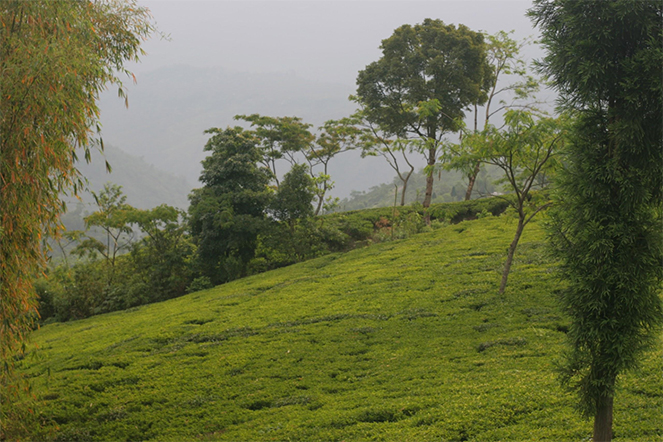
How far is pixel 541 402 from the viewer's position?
605 cm

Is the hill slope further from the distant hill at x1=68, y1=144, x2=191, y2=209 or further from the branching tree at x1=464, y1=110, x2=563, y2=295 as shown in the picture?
the branching tree at x1=464, y1=110, x2=563, y2=295

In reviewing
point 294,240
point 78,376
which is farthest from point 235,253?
point 78,376

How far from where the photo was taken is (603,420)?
15.0 ft

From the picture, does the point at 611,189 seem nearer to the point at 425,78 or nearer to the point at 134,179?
the point at 425,78

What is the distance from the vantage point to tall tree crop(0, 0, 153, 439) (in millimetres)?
A: 5684

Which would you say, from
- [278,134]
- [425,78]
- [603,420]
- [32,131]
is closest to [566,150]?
[603,420]

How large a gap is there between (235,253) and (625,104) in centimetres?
2005

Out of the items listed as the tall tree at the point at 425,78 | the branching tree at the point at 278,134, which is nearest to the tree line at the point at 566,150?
the tall tree at the point at 425,78

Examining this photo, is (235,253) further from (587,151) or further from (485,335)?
(587,151)

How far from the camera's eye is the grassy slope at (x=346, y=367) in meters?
6.08

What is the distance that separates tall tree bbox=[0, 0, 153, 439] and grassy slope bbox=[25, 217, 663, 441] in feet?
8.25

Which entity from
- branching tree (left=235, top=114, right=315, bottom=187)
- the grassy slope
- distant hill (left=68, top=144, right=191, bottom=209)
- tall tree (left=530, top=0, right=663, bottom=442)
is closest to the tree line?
tall tree (left=530, top=0, right=663, bottom=442)

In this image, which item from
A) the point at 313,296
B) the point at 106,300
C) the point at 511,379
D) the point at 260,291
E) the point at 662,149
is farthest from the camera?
the point at 106,300

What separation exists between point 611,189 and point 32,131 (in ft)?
24.2
